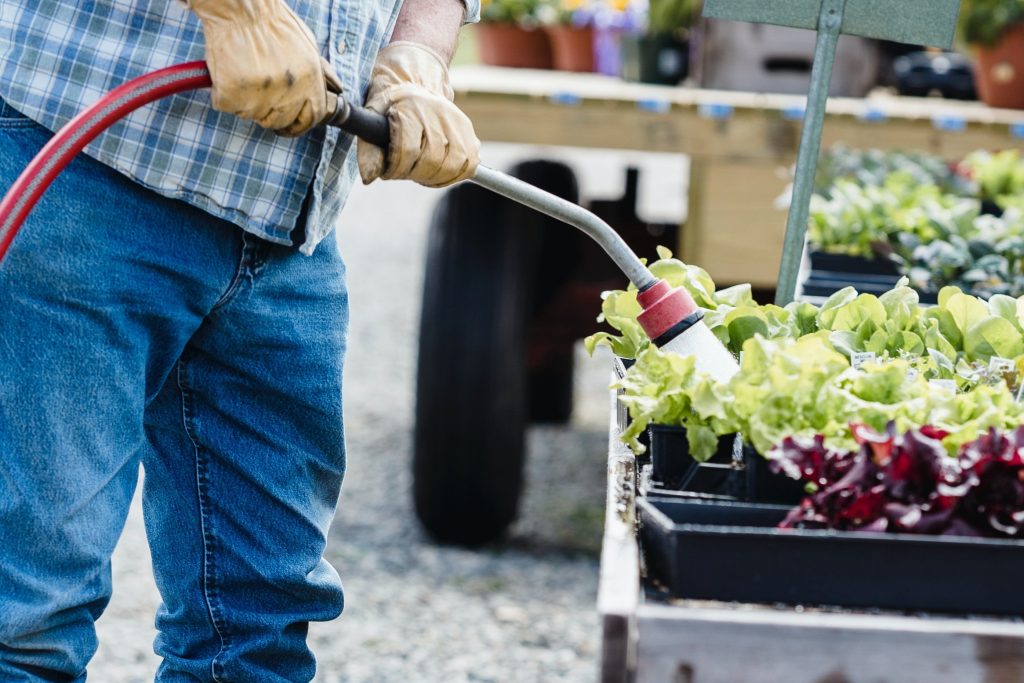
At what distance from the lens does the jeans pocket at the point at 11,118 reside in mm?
1592

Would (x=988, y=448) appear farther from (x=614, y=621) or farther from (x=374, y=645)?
(x=374, y=645)

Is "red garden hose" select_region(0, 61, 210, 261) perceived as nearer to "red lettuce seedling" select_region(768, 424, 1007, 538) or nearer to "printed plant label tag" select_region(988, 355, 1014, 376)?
"red lettuce seedling" select_region(768, 424, 1007, 538)

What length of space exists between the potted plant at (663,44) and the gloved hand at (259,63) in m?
3.04

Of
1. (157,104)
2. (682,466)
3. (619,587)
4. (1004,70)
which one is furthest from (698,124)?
(619,587)

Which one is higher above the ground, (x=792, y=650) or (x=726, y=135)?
(x=726, y=135)

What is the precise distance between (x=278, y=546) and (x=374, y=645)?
1.64 m

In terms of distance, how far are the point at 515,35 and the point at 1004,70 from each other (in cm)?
186

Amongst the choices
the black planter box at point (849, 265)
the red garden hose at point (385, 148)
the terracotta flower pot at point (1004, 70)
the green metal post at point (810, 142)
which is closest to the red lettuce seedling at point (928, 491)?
the red garden hose at point (385, 148)

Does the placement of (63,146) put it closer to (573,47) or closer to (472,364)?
(472,364)

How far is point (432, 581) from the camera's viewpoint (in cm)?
389

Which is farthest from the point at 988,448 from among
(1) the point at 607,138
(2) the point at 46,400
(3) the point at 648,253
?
(3) the point at 648,253

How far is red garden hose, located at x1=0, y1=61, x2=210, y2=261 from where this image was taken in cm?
139

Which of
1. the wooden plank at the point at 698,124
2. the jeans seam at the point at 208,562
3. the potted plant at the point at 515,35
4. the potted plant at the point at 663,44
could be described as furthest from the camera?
the potted plant at the point at 515,35

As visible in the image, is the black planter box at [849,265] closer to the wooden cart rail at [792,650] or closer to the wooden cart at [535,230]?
the wooden cart at [535,230]
